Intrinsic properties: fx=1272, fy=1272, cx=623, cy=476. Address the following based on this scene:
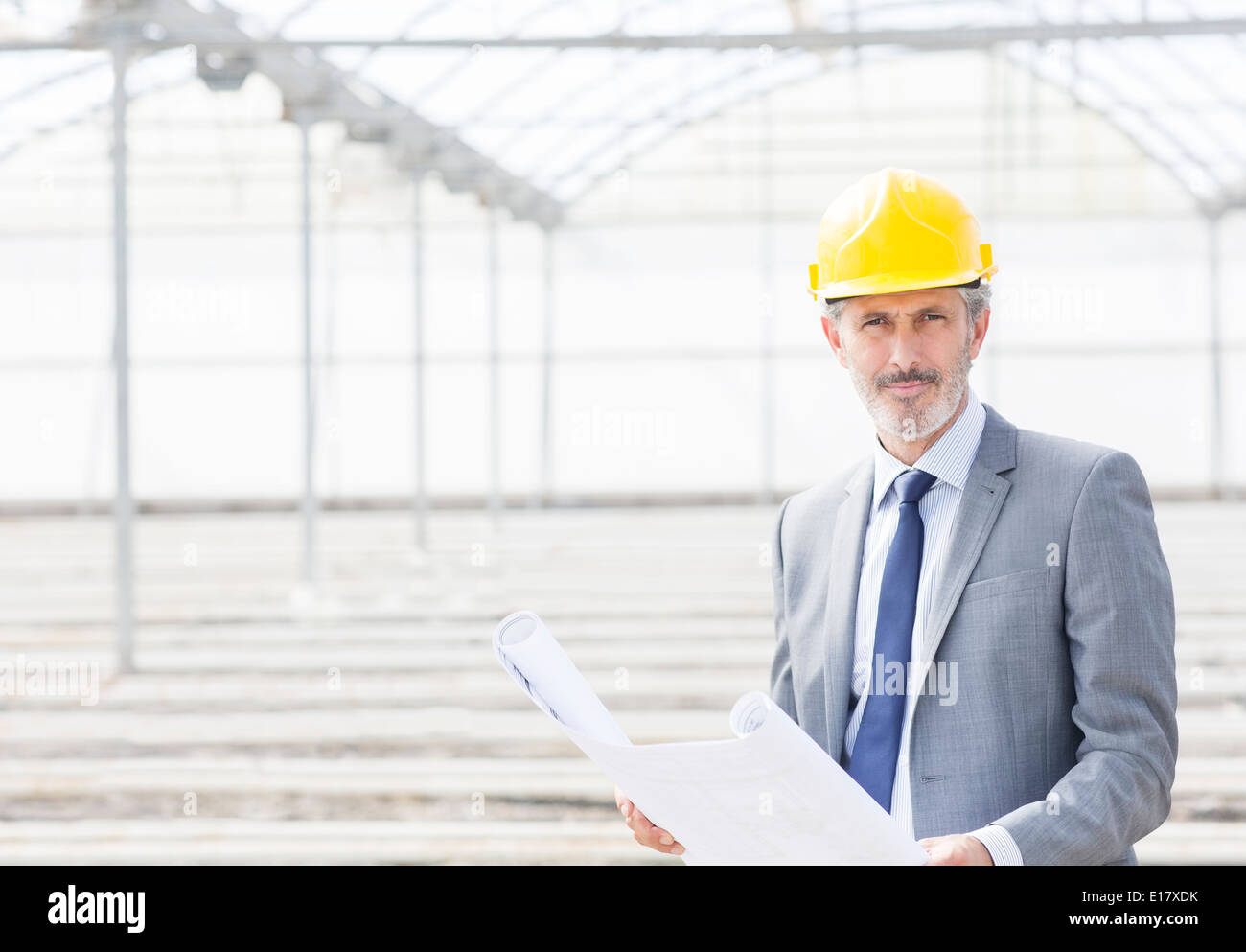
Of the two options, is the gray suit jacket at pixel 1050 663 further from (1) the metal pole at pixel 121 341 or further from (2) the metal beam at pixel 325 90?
(1) the metal pole at pixel 121 341

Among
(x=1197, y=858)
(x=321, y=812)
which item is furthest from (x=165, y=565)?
(x=1197, y=858)

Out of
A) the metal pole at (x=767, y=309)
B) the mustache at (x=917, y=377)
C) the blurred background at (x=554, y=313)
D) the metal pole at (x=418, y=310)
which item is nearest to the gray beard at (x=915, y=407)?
the mustache at (x=917, y=377)

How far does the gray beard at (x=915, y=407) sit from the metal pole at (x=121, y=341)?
6.62m

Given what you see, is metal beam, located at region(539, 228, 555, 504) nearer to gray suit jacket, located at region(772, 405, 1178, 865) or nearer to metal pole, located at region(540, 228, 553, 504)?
metal pole, located at region(540, 228, 553, 504)

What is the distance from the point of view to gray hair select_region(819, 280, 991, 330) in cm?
167

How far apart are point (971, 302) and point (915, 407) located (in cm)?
16

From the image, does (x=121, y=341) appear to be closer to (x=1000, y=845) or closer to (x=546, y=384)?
(x=1000, y=845)

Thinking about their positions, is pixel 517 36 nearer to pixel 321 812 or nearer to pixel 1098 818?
pixel 321 812

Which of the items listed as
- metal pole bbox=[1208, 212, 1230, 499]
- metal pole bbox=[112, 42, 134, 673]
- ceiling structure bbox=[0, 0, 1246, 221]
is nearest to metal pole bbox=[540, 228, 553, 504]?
ceiling structure bbox=[0, 0, 1246, 221]

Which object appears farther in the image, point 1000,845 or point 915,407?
point 915,407

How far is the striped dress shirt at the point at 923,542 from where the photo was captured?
165 cm

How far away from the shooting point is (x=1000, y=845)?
1430 mm

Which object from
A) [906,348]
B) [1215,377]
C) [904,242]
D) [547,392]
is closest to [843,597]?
[906,348]

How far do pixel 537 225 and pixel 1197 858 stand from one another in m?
16.4
